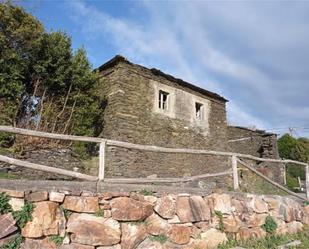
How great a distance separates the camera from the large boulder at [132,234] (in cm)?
482

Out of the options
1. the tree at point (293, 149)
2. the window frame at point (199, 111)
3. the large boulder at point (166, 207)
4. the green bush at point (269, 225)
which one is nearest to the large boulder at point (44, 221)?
the large boulder at point (166, 207)

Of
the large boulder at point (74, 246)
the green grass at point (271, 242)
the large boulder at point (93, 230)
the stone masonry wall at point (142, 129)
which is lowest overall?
the green grass at point (271, 242)

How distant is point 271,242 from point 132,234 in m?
3.41

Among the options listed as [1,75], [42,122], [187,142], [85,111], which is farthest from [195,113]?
[1,75]

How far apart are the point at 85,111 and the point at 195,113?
21.5 feet

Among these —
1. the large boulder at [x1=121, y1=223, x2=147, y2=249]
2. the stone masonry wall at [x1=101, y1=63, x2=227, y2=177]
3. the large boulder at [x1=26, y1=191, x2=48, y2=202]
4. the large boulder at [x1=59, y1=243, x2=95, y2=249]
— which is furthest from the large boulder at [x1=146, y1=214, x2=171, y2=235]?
the stone masonry wall at [x1=101, y1=63, x2=227, y2=177]

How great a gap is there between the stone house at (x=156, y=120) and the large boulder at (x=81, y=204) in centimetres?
656

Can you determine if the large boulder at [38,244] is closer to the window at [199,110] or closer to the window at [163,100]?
the window at [163,100]

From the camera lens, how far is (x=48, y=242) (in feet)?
14.0

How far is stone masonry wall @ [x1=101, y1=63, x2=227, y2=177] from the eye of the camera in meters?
12.8

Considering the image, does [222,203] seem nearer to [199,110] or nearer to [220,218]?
[220,218]

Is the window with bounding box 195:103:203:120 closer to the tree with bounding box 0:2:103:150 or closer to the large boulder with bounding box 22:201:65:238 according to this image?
the tree with bounding box 0:2:103:150

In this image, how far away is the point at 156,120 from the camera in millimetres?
14352

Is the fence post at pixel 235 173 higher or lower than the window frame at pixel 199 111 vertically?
lower
